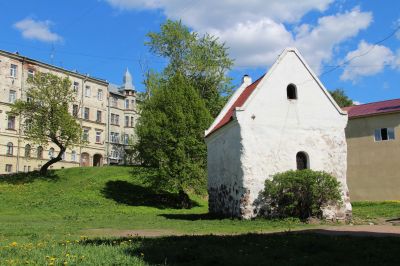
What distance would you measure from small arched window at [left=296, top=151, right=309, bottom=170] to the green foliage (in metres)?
14.1

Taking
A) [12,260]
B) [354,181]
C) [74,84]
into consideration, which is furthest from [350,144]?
[74,84]

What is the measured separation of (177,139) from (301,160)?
1509 cm

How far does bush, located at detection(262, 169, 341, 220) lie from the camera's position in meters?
20.3

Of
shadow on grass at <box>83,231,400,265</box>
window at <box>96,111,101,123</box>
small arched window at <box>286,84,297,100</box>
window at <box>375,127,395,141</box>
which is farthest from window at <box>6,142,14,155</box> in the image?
shadow on grass at <box>83,231,400,265</box>

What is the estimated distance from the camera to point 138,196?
39594 mm

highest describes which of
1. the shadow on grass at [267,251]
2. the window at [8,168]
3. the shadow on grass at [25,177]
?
the window at [8,168]

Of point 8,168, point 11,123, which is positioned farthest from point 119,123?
point 8,168

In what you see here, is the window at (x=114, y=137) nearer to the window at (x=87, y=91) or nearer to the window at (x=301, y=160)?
the window at (x=87, y=91)

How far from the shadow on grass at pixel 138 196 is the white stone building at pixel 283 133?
15.6 metres

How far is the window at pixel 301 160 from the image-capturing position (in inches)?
872

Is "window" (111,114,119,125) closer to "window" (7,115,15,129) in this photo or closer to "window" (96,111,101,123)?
"window" (96,111,101,123)

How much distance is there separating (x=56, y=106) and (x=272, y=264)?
38103mm

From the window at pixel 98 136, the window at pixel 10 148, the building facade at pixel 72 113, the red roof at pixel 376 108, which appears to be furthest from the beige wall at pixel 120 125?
the red roof at pixel 376 108

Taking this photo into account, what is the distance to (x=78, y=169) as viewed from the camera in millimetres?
48062
